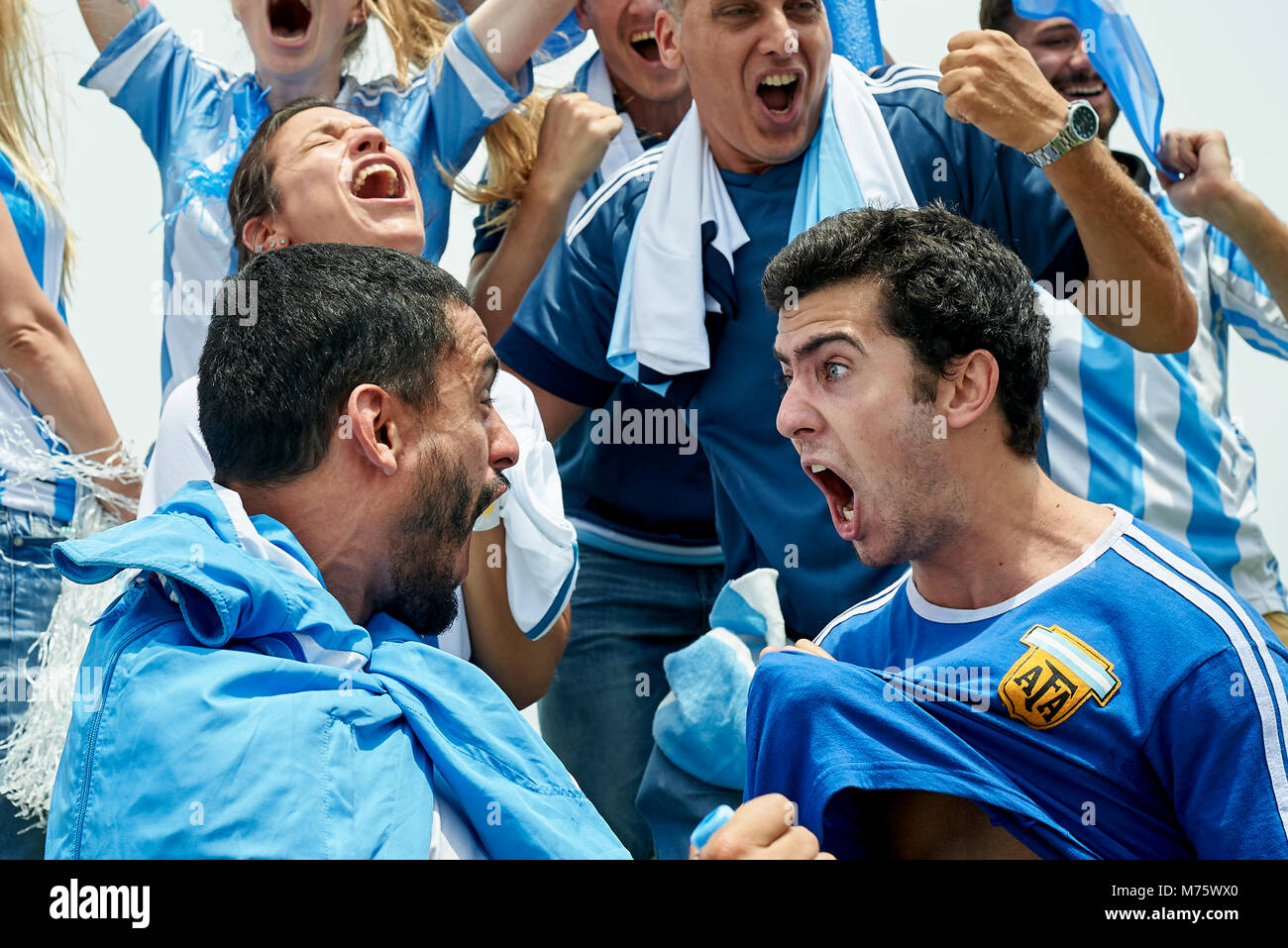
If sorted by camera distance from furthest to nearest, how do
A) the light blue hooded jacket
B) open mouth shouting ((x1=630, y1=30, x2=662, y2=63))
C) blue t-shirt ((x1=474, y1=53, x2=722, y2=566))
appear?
open mouth shouting ((x1=630, y1=30, x2=662, y2=63)) → blue t-shirt ((x1=474, y1=53, x2=722, y2=566)) → the light blue hooded jacket

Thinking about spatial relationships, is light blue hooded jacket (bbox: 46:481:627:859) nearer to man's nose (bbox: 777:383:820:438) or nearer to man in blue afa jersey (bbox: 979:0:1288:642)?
man's nose (bbox: 777:383:820:438)

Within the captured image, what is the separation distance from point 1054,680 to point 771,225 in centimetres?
120

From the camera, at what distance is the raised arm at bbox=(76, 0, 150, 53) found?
117 inches

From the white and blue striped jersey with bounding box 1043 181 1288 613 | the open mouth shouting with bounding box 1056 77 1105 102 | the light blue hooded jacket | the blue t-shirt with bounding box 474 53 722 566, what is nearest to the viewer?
the light blue hooded jacket

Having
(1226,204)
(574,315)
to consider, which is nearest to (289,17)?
(574,315)

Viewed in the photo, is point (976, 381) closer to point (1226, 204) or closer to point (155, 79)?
point (1226, 204)

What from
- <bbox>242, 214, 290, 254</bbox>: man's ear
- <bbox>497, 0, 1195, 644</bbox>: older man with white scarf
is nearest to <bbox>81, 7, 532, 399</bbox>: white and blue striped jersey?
<bbox>242, 214, 290, 254</bbox>: man's ear

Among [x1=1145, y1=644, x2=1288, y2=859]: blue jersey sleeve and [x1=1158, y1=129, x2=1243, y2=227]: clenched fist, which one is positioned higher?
[x1=1158, y1=129, x2=1243, y2=227]: clenched fist

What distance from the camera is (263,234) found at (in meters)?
2.55

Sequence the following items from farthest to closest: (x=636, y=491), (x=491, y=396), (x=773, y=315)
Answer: (x=636, y=491)
(x=773, y=315)
(x=491, y=396)

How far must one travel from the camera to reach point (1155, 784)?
167cm

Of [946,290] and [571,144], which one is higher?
[946,290]

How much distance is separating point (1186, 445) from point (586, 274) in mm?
1210

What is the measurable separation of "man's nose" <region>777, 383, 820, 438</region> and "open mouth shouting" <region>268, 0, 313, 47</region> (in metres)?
1.68
